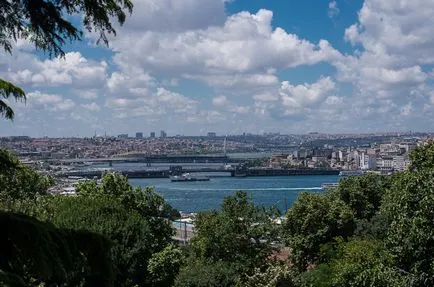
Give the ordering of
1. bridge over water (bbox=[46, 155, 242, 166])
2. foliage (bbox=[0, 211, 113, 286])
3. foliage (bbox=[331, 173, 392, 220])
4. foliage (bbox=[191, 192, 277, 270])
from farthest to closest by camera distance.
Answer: bridge over water (bbox=[46, 155, 242, 166]) → foliage (bbox=[331, 173, 392, 220]) → foliage (bbox=[191, 192, 277, 270]) → foliage (bbox=[0, 211, 113, 286])

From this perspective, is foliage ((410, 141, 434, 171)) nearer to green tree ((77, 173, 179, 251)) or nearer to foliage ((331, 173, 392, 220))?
foliage ((331, 173, 392, 220))

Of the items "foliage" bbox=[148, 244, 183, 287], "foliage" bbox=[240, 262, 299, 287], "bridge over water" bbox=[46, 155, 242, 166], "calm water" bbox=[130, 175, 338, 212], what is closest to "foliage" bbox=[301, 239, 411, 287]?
"foliage" bbox=[240, 262, 299, 287]

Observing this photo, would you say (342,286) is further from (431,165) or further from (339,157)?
(339,157)

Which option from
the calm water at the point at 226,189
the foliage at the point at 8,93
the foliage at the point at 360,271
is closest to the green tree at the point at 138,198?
the foliage at the point at 360,271

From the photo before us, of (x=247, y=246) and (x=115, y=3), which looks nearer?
(x=115, y=3)

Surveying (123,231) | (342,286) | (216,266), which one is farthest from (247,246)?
(342,286)

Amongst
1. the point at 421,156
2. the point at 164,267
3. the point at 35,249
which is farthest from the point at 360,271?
the point at 35,249
